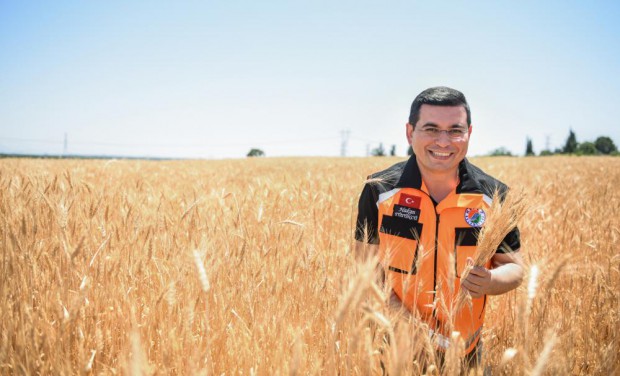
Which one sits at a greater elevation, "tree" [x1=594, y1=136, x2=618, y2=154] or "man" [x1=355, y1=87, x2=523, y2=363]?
"tree" [x1=594, y1=136, x2=618, y2=154]

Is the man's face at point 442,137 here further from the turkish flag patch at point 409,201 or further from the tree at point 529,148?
the tree at point 529,148

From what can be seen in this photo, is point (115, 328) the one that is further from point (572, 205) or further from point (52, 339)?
point (572, 205)

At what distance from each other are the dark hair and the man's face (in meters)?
0.02

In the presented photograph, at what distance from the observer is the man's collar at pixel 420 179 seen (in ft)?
5.57

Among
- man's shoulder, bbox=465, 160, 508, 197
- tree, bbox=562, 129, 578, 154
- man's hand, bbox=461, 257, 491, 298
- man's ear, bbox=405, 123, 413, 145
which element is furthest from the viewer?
tree, bbox=562, 129, 578, 154

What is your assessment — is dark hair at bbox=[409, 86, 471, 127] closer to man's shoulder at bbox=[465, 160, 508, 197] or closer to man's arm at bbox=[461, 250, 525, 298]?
man's shoulder at bbox=[465, 160, 508, 197]

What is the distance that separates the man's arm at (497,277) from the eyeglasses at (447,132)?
0.58 metres

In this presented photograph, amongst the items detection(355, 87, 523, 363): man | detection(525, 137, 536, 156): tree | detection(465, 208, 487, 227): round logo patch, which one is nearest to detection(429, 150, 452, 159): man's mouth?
detection(355, 87, 523, 363): man

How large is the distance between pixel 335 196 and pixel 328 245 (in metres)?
1.75

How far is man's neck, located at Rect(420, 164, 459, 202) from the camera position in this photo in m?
1.81

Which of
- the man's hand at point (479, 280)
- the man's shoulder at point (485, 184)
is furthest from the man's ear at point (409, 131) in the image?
the man's hand at point (479, 280)

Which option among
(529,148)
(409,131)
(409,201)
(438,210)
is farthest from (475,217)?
(529,148)

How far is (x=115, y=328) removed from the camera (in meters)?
1.28

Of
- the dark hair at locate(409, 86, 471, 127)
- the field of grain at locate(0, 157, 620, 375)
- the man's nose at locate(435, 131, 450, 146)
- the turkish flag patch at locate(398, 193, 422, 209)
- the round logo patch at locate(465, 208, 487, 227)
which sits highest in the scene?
the dark hair at locate(409, 86, 471, 127)
